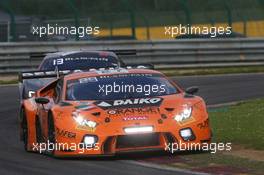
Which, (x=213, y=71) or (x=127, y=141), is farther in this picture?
(x=213, y=71)

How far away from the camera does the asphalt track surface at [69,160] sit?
35.8 ft

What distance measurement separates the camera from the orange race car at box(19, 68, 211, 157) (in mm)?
11727

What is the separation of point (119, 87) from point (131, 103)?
2.28 feet

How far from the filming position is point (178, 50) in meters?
30.2

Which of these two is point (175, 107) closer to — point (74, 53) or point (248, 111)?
point (248, 111)

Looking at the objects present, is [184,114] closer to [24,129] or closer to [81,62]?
[24,129]

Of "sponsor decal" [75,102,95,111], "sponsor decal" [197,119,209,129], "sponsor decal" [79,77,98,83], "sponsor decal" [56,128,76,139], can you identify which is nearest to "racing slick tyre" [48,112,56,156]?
"sponsor decal" [56,128,76,139]

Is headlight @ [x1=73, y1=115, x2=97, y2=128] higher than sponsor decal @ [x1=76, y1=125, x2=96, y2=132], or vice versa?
headlight @ [x1=73, y1=115, x2=97, y2=128]

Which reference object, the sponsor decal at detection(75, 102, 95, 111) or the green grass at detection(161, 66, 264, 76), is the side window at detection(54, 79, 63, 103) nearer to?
the sponsor decal at detection(75, 102, 95, 111)

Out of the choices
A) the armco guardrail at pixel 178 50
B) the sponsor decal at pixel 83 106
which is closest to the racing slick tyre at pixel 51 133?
the sponsor decal at pixel 83 106

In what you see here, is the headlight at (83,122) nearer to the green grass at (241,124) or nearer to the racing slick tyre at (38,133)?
the racing slick tyre at (38,133)

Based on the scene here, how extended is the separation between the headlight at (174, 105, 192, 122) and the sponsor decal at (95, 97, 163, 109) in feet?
1.11

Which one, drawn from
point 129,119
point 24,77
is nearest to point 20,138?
point 24,77

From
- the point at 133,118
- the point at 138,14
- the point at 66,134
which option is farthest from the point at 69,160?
A: the point at 138,14
